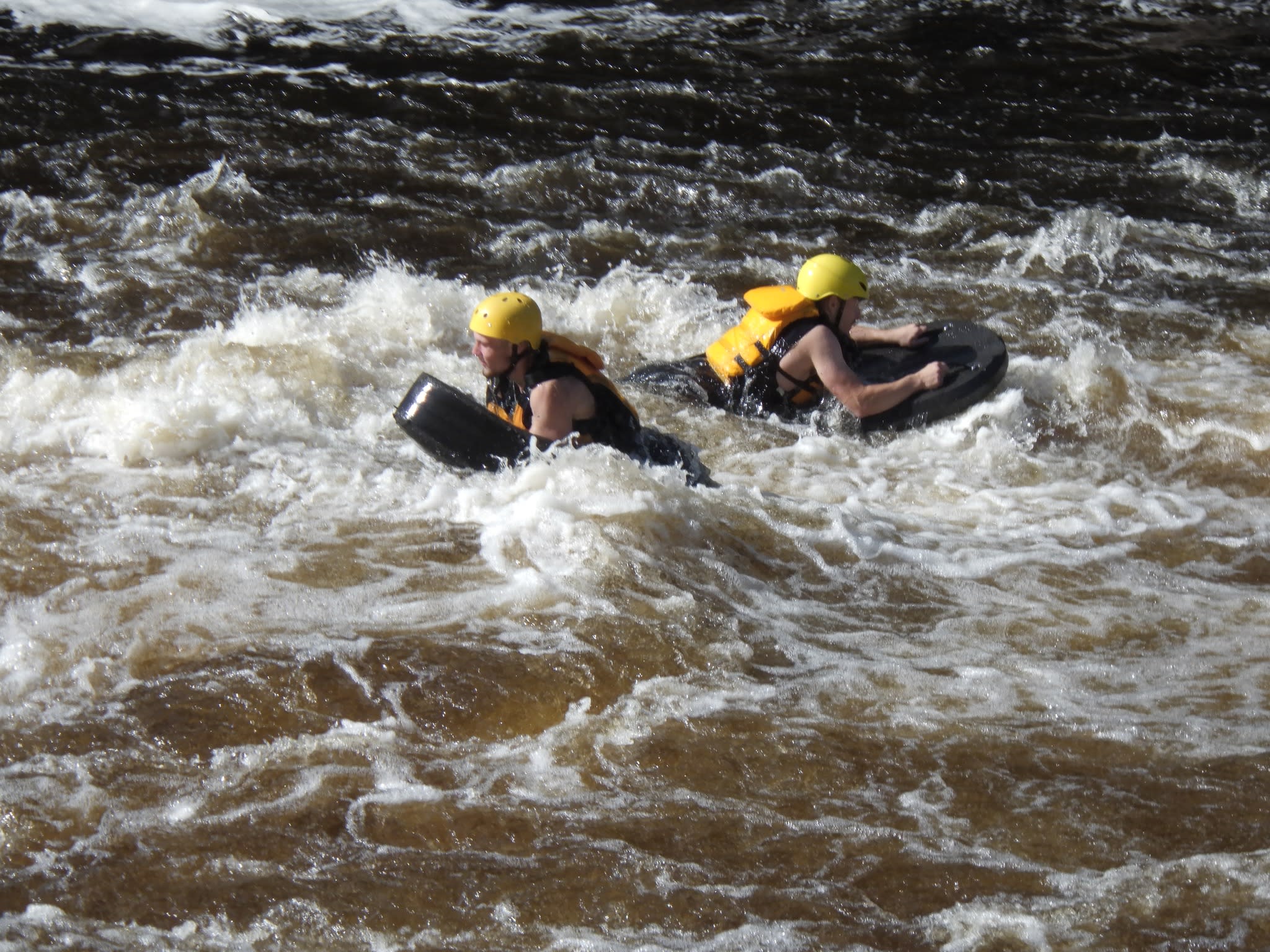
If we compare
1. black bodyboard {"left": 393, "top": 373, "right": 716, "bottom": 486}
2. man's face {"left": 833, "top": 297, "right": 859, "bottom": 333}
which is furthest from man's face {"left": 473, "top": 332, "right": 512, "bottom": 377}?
man's face {"left": 833, "top": 297, "right": 859, "bottom": 333}

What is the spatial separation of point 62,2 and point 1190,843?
13.1 meters

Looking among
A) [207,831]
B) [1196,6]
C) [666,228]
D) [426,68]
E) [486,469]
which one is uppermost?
[1196,6]

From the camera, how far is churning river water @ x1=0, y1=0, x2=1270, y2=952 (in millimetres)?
3578

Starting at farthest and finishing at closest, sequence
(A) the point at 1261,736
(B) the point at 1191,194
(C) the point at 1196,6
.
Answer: (C) the point at 1196,6 < (B) the point at 1191,194 < (A) the point at 1261,736

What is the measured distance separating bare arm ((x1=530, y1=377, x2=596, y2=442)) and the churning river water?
117 mm

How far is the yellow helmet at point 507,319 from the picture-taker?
5.29 m

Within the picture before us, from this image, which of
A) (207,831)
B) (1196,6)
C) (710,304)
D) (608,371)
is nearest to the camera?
(207,831)

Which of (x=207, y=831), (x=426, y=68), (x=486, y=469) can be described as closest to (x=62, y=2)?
(x=426, y=68)

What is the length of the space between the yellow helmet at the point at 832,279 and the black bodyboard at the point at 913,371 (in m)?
0.44

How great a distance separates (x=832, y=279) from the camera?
630cm

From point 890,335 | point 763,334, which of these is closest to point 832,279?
point 763,334

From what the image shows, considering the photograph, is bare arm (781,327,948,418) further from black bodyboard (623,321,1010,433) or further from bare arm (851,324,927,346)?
bare arm (851,324,927,346)

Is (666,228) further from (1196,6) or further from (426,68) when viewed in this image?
(1196,6)

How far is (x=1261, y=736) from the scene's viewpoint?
417 centimetres
